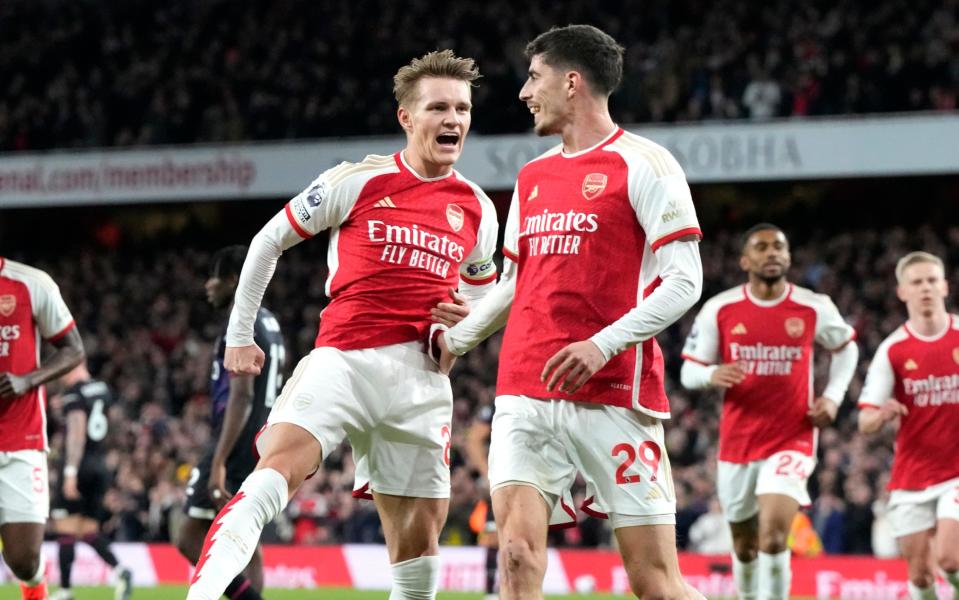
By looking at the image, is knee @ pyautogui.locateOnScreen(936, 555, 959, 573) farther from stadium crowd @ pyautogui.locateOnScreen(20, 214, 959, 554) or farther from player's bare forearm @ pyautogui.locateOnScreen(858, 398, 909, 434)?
stadium crowd @ pyautogui.locateOnScreen(20, 214, 959, 554)

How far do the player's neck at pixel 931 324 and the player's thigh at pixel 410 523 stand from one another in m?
4.04

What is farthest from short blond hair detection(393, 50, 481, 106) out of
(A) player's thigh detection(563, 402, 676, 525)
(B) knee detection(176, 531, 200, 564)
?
(B) knee detection(176, 531, 200, 564)

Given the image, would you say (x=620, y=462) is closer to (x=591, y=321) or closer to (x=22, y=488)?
(x=591, y=321)

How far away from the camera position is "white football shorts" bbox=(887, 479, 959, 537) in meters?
8.40

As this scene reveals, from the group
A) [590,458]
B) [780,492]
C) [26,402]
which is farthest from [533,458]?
[780,492]

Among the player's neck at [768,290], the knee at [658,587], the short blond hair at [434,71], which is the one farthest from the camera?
the player's neck at [768,290]

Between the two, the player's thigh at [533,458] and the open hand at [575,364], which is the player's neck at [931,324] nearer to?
the player's thigh at [533,458]

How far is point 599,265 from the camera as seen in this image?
5152 millimetres

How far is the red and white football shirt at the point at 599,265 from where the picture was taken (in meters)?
5.11

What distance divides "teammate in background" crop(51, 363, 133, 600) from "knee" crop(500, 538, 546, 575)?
7.25 metres

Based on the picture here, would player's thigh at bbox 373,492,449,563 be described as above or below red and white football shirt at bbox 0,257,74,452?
below

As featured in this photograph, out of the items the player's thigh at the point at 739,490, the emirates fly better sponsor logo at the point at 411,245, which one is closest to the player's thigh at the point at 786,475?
the player's thigh at the point at 739,490

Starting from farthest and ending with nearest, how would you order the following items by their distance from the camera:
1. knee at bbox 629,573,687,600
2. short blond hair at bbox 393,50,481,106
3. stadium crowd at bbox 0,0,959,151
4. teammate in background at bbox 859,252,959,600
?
stadium crowd at bbox 0,0,959,151 < teammate in background at bbox 859,252,959,600 < short blond hair at bbox 393,50,481,106 < knee at bbox 629,573,687,600

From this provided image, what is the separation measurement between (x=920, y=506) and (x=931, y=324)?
1.11 metres
